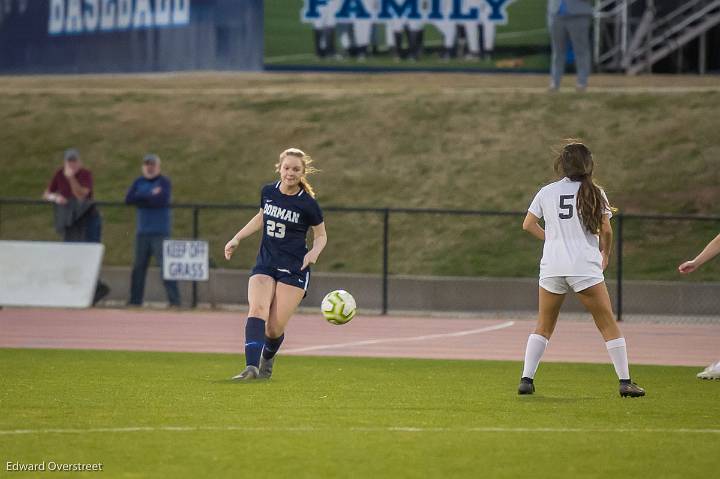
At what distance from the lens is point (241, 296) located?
24438 millimetres

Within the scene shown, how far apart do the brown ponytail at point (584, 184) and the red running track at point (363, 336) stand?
16.6 ft

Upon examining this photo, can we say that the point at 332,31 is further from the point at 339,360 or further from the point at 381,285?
the point at 339,360

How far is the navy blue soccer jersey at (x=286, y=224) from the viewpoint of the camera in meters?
13.0

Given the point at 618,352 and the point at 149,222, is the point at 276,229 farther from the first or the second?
the point at 149,222

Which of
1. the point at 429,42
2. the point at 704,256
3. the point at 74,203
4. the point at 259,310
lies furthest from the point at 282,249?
the point at 429,42

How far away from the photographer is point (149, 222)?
23.5 meters

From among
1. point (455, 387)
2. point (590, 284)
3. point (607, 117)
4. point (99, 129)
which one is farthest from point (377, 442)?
point (99, 129)

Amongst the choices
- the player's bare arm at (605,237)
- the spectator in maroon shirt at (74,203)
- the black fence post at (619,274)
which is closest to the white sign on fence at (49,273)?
the spectator in maroon shirt at (74,203)

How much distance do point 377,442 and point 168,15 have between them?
86.3ft

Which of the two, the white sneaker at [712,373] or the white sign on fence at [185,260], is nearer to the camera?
the white sneaker at [712,373]

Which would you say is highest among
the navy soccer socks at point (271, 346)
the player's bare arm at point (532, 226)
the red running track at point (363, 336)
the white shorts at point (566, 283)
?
the player's bare arm at point (532, 226)

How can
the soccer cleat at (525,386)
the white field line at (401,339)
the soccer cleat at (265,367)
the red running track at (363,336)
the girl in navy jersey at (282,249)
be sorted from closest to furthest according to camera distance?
the soccer cleat at (525,386), the girl in navy jersey at (282,249), the soccer cleat at (265,367), the red running track at (363,336), the white field line at (401,339)

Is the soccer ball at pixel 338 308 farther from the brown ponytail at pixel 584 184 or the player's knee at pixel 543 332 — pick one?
the brown ponytail at pixel 584 184

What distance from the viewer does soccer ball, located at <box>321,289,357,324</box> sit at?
13.1m
